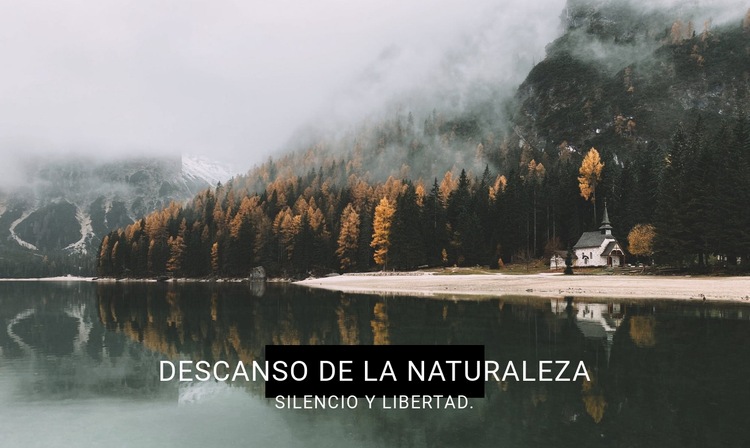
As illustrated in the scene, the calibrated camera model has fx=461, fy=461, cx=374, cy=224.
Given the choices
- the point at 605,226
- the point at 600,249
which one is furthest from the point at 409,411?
the point at 605,226

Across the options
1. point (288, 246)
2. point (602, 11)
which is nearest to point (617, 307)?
point (288, 246)

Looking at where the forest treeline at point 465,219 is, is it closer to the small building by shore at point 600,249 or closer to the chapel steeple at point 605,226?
the chapel steeple at point 605,226

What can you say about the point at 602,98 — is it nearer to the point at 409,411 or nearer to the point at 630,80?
the point at 630,80

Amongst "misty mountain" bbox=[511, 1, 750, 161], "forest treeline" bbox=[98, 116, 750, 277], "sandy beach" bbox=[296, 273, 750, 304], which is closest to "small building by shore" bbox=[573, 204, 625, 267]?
"forest treeline" bbox=[98, 116, 750, 277]

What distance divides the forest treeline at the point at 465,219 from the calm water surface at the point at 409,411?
114 ft

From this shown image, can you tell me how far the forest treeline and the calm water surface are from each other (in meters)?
34.7

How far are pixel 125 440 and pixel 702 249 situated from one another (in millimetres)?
65248

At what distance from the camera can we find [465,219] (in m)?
92.4

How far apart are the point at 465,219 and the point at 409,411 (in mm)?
81926

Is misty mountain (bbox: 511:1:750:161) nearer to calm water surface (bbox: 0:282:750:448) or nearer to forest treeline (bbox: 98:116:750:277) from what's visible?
forest treeline (bbox: 98:116:750:277)

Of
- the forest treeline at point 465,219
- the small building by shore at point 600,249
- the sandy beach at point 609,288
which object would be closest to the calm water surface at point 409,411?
the sandy beach at point 609,288

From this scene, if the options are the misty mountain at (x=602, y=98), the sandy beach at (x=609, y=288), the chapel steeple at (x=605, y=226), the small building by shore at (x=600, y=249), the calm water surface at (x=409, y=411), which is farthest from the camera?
the misty mountain at (x=602, y=98)

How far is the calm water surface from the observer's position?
1073 cm

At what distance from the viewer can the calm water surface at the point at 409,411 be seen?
422 inches
